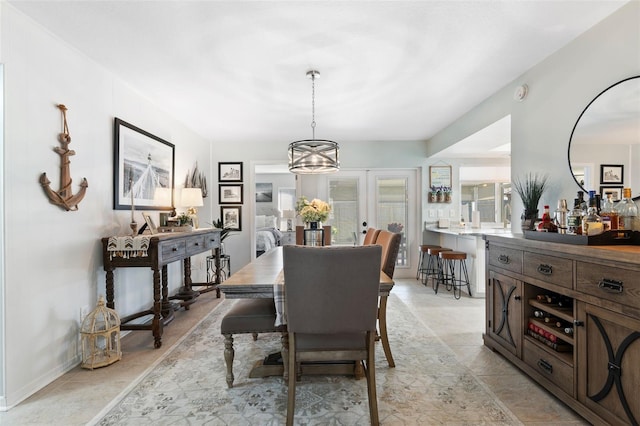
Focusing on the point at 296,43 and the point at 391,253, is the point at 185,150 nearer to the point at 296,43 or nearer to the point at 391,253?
the point at 296,43

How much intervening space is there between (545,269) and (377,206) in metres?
3.64

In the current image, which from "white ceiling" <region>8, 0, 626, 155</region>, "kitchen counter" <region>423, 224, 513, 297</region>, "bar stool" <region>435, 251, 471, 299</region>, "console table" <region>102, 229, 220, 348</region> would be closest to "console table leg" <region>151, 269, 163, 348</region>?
"console table" <region>102, 229, 220, 348</region>

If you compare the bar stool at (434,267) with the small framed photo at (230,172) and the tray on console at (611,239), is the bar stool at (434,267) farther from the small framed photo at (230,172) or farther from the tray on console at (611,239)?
the small framed photo at (230,172)

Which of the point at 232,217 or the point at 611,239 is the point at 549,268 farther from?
the point at 232,217

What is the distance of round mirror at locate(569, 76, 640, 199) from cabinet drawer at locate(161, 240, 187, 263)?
Result: 3.23 m

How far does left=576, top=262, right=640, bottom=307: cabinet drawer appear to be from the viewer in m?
1.44

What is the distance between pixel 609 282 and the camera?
5.11 feet

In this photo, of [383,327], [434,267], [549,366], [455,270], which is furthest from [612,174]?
[434,267]

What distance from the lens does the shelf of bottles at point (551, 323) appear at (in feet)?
6.21

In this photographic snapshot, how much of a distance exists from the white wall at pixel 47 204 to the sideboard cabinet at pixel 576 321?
3198 mm

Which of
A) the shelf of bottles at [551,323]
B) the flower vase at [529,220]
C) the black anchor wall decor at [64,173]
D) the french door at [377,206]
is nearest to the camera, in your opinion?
the shelf of bottles at [551,323]

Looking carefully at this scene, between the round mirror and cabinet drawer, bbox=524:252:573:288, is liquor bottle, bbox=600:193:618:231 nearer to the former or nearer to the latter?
the round mirror

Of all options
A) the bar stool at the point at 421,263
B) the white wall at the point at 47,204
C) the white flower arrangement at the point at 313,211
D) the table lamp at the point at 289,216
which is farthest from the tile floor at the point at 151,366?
the table lamp at the point at 289,216

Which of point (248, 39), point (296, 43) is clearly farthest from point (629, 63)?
point (248, 39)
